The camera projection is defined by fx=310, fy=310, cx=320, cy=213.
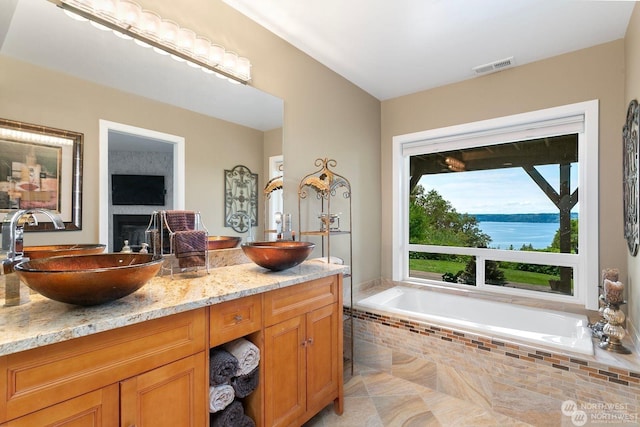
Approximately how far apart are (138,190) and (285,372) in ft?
3.95

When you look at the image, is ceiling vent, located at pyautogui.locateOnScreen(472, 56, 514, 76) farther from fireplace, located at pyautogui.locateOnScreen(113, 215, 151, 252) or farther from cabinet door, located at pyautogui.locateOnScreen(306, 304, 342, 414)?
fireplace, located at pyautogui.locateOnScreen(113, 215, 151, 252)

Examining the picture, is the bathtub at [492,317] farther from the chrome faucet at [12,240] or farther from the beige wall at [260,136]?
the chrome faucet at [12,240]

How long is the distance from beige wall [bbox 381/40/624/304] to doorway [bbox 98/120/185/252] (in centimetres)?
244

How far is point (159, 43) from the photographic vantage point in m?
1.68

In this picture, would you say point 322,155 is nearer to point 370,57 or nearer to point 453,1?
point 370,57

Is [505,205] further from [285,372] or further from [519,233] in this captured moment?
[285,372]

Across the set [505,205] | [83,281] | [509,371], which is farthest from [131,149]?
[505,205]

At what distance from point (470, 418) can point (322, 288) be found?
1262 millimetres

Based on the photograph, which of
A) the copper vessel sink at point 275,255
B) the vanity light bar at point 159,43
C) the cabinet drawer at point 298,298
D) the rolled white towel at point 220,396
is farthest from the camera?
the copper vessel sink at point 275,255

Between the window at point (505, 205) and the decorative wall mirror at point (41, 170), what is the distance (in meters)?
2.81

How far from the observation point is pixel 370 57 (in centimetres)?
263

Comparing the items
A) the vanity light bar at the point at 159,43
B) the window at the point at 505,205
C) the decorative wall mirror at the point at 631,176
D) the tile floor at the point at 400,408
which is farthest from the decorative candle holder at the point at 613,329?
the vanity light bar at the point at 159,43

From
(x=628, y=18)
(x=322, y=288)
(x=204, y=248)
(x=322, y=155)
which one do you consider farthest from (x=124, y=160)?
(x=628, y=18)

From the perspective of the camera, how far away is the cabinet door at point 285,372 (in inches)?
59.9
